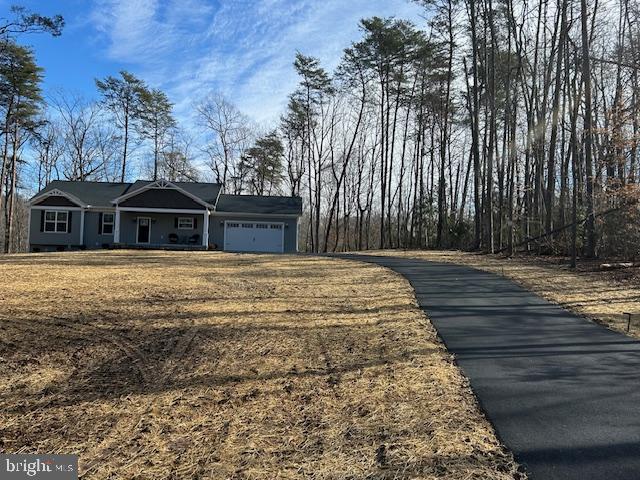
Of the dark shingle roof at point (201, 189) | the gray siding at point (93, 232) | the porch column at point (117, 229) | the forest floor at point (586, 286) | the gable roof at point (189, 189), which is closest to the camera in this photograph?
the forest floor at point (586, 286)

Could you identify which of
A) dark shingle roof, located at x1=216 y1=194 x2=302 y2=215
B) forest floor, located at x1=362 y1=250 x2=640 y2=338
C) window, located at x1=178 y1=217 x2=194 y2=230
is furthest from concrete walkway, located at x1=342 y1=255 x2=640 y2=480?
window, located at x1=178 y1=217 x2=194 y2=230

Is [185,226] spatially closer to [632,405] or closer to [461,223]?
[461,223]

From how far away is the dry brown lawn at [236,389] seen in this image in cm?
322

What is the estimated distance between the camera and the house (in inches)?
1005

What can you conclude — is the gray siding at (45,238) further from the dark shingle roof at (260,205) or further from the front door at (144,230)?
the dark shingle roof at (260,205)

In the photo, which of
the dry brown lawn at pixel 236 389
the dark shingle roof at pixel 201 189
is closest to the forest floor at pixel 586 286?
the dry brown lawn at pixel 236 389

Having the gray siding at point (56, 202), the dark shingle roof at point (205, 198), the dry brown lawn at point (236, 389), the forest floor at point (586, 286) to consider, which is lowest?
the dry brown lawn at point (236, 389)

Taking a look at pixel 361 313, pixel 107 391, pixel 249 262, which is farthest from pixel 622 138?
pixel 107 391

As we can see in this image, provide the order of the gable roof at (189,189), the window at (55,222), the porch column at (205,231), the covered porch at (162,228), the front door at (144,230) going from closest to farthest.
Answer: the gable roof at (189,189)
the porch column at (205,231)
the covered porch at (162,228)
the front door at (144,230)
the window at (55,222)

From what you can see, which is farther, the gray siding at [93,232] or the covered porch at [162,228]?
the gray siding at [93,232]

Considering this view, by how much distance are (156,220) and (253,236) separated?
561cm

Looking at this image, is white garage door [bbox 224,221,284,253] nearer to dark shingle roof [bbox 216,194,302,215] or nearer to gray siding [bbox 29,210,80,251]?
dark shingle roof [bbox 216,194,302,215]

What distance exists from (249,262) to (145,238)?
42.6 feet

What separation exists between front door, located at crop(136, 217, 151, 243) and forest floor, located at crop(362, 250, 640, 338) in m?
18.4
